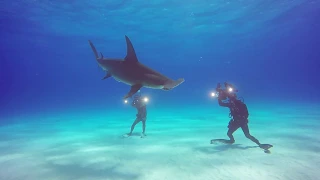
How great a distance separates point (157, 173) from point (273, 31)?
49457mm

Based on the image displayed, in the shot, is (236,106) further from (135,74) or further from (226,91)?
(135,74)

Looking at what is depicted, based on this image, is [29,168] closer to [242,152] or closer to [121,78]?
[121,78]

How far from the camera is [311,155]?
8258mm

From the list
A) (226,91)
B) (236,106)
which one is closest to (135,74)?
(226,91)

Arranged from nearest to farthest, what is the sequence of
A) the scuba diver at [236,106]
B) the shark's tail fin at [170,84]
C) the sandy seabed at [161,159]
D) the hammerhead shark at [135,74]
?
the shark's tail fin at [170,84] → the hammerhead shark at [135,74] → the sandy seabed at [161,159] → the scuba diver at [236,106]

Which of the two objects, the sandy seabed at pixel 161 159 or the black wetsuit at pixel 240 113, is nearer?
the sandy seabed at pixel 161 159

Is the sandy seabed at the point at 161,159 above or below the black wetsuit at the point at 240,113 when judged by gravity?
below

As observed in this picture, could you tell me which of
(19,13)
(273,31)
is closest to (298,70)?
(273,31)

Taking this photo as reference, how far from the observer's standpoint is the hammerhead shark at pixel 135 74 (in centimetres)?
385

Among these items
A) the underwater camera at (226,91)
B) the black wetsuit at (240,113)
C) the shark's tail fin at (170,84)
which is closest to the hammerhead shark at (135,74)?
the shark's tail fin at (170,84)

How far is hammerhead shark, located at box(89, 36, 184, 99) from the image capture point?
3.85 metres

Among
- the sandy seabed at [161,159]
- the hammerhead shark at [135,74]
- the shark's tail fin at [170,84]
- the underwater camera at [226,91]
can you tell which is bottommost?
the sandy seabed at [161,159]

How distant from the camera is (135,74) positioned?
4.09m

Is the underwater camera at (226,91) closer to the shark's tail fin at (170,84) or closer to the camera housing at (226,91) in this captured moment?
the camera housing at (226,91)
